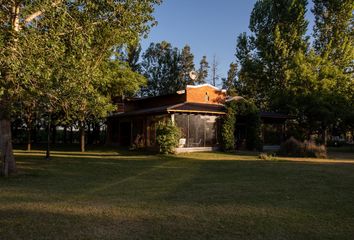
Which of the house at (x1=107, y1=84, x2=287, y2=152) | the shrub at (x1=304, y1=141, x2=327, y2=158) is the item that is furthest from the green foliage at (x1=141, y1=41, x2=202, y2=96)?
the shrub at (x1=304, y1=141, x2=327, y2=158)

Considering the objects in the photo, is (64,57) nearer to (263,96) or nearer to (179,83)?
(263,96)

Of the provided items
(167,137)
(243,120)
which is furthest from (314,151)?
(167,137)

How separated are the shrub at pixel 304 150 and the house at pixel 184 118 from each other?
5.47 metres

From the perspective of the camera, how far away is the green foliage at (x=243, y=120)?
83.4 ft

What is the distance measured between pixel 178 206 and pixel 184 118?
17.2 meters

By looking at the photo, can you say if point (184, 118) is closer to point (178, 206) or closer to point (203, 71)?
point (178, 206)

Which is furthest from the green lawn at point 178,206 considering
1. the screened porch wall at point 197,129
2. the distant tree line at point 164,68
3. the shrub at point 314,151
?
the distant tree line at point 164,68

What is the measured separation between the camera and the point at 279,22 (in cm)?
4259

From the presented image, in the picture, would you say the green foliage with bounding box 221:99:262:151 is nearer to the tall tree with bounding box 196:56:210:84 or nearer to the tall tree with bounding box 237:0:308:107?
the tall tree with bounding box 237:0:308:107

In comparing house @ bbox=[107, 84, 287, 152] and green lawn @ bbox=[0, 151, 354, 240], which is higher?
house @ bbox=[107, 84, 287, 152]

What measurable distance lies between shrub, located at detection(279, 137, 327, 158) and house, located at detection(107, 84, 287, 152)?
18.0 feet

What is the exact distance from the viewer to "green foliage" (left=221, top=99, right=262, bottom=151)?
25406 mm

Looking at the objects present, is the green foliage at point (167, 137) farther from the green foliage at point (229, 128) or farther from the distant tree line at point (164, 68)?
the distant tree line at point (164, 68)

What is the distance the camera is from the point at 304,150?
22172 mm
